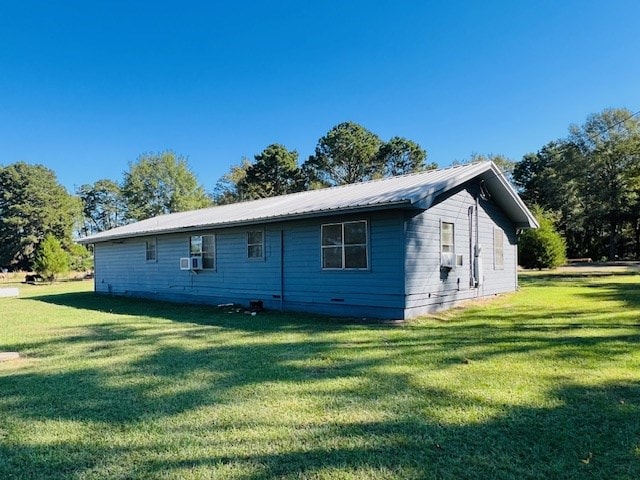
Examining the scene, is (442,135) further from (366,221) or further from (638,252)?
(366,221)

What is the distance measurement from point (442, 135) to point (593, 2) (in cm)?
2470

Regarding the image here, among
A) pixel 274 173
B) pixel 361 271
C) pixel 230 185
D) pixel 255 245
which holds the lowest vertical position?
pixel 361 271

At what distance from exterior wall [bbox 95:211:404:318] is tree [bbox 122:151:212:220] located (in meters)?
24.9

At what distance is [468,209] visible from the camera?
444 inches

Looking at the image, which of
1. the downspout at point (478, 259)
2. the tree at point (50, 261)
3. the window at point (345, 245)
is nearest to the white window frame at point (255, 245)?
the window at point (345, 245)

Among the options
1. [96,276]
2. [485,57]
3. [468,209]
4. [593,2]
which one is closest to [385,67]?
[485,57]

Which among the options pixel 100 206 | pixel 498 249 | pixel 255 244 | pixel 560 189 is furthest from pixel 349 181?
pixel 100 206

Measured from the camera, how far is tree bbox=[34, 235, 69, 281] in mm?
29078

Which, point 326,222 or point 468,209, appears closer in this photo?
point 326,222

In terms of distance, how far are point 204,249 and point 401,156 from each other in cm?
2637

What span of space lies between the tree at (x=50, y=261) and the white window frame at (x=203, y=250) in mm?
21162

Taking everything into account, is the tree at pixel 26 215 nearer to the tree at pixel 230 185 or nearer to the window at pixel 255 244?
the tree at pixel 230 185

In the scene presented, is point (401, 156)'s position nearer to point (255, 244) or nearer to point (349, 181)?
point (349, 181)

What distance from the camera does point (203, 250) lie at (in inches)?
515
